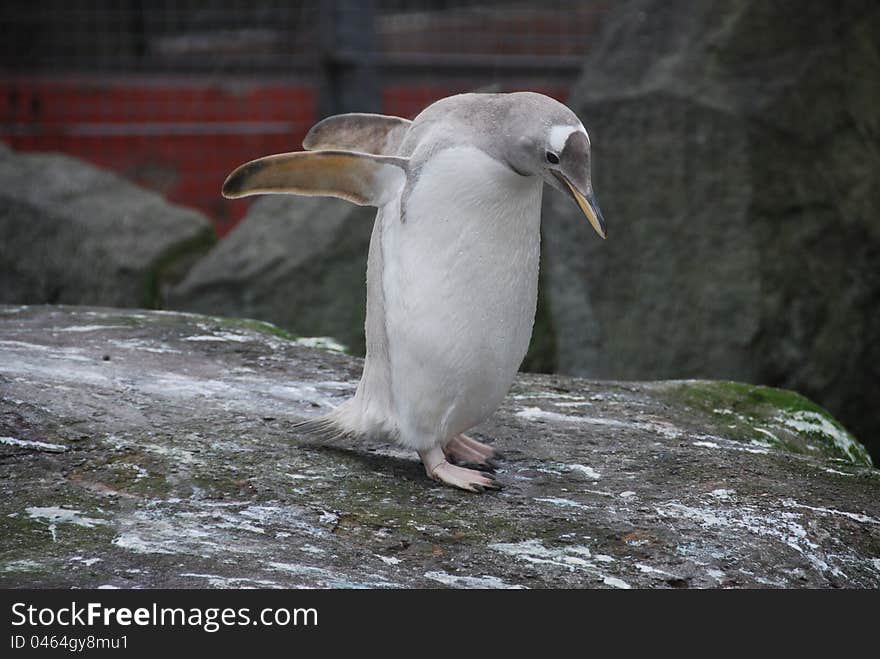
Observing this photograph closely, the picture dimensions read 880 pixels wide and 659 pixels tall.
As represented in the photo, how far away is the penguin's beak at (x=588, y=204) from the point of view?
8.58ft

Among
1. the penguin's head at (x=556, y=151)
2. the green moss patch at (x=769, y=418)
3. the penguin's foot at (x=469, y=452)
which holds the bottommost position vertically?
the green moss patch at (x=769, y=418)

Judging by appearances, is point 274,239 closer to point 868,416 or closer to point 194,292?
point 194,292

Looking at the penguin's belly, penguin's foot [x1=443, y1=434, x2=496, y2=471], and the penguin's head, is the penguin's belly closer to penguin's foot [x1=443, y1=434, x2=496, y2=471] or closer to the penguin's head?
the penguin's head

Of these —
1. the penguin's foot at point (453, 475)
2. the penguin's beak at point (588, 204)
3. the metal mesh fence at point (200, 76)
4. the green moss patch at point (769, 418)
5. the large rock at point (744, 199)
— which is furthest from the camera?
the metal mesh fence at point (200, 76)

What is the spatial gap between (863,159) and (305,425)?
309 cm

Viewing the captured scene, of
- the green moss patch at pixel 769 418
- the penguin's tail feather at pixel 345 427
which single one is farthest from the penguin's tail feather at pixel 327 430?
the green moss patch at pixel 769 418

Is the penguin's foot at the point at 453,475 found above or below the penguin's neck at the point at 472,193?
below

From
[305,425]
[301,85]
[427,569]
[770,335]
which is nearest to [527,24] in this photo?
[301,85]

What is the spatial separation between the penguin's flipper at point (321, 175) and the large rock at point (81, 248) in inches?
125

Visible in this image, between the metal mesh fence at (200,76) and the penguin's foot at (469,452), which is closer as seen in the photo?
the penguin's foot at (469,452)

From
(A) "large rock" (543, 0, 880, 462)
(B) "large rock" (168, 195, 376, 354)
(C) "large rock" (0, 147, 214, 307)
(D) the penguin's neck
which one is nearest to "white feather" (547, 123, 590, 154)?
(D) the penguin's neck

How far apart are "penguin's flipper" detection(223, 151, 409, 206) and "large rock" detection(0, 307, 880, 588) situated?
587mm

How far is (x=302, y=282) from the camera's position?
560 centimetres

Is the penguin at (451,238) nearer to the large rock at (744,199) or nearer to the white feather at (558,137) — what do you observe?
the white feather at (558,137)
